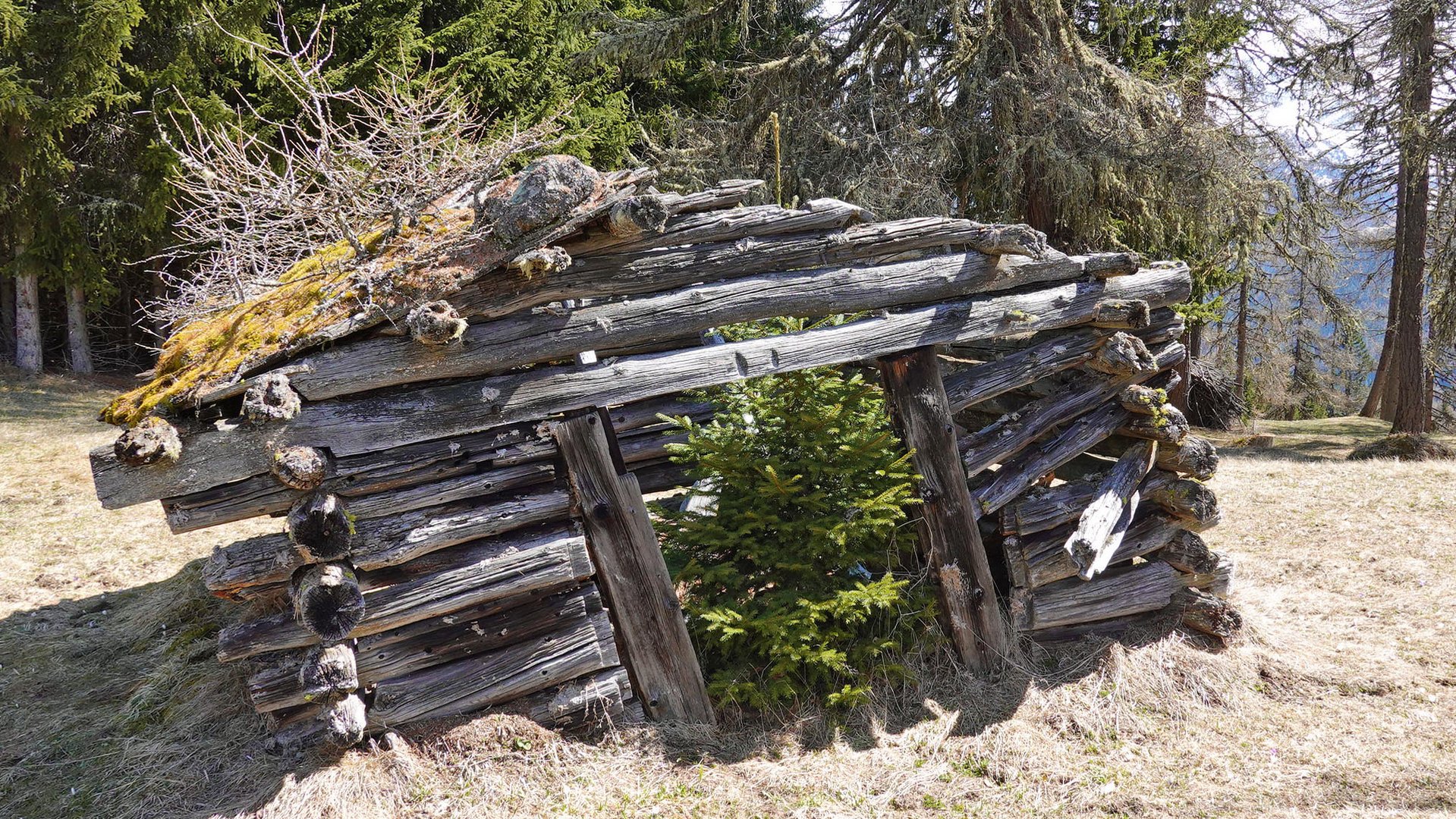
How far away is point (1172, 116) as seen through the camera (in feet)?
41.1

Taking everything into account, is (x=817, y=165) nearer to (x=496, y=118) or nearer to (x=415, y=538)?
(x=496, y=118)

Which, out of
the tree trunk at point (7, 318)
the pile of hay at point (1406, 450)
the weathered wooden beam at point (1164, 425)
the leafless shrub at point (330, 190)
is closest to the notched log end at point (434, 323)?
the leafless shrub at point (330, 190)

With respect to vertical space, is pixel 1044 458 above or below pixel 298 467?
below

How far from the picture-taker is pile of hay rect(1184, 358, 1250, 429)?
16.5 m

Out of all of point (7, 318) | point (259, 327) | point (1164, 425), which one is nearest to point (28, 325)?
point (7, 318)

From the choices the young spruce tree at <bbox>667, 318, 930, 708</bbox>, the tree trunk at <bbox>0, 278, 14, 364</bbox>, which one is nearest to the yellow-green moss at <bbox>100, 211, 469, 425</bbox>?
the young spruce tree at <bbox>667, 318, 930, 708</bbox>

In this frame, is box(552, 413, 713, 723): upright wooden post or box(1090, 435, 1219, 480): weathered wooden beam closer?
box(552, 413, 713, 723): upright wooden post

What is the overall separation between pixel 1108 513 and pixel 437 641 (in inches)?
150

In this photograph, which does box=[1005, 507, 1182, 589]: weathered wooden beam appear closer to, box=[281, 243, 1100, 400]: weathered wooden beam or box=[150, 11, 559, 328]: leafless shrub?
box=[281, 243, 1100, 400]: weathered wooden beam

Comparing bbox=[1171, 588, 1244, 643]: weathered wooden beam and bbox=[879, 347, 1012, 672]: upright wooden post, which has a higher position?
bbox=[879, 347, 1012, 672]: upright wooden post

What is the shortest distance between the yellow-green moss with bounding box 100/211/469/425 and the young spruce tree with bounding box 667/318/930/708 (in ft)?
6.38

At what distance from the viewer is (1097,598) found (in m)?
5.81

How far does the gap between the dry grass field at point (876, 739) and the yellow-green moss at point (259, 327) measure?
182 cm

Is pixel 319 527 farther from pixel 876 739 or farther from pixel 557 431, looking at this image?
pixel 876 739
